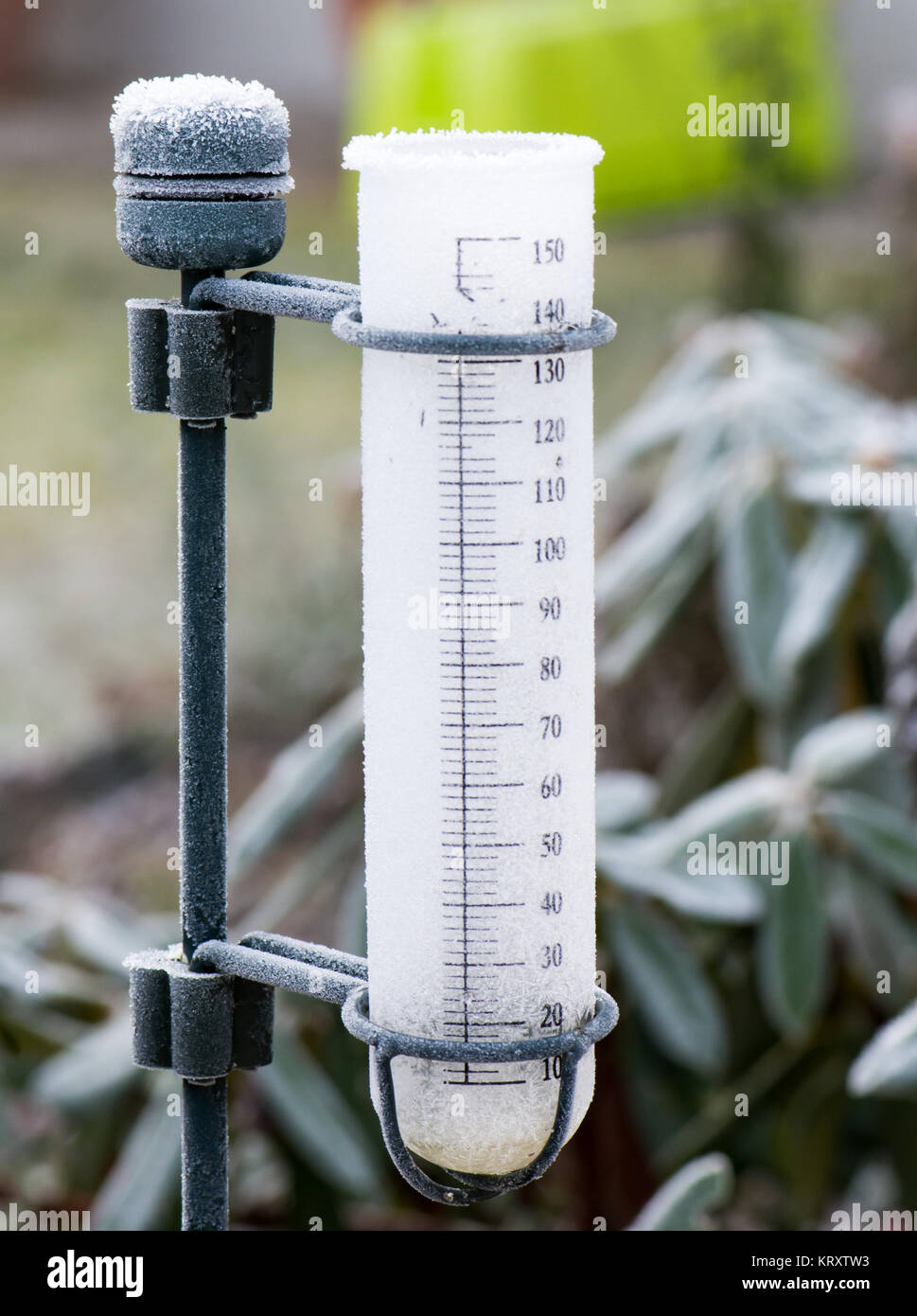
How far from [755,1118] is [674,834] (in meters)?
0.37

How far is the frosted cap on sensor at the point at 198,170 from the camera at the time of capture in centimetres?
64

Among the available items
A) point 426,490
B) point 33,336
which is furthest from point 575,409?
point 33,336

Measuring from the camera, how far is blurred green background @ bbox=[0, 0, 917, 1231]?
4.26 ft

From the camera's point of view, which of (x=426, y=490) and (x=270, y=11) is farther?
(x=270, y=11)

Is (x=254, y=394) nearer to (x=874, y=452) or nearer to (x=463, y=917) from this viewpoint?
(x=463, y=917)

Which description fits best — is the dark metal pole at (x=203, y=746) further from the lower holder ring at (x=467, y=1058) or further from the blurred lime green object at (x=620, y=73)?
the blurred lime green object at (x=620, y=73)

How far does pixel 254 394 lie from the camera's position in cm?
67

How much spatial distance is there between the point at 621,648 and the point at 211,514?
Result: 853 millimetres

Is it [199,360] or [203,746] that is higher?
[199,360]

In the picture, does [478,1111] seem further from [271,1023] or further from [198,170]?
[198,170]

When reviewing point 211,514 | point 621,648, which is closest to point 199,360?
point 211,514

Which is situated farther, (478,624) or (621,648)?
(621,648)

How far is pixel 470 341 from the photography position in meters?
0.56

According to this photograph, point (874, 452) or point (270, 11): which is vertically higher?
point (270, 11)
